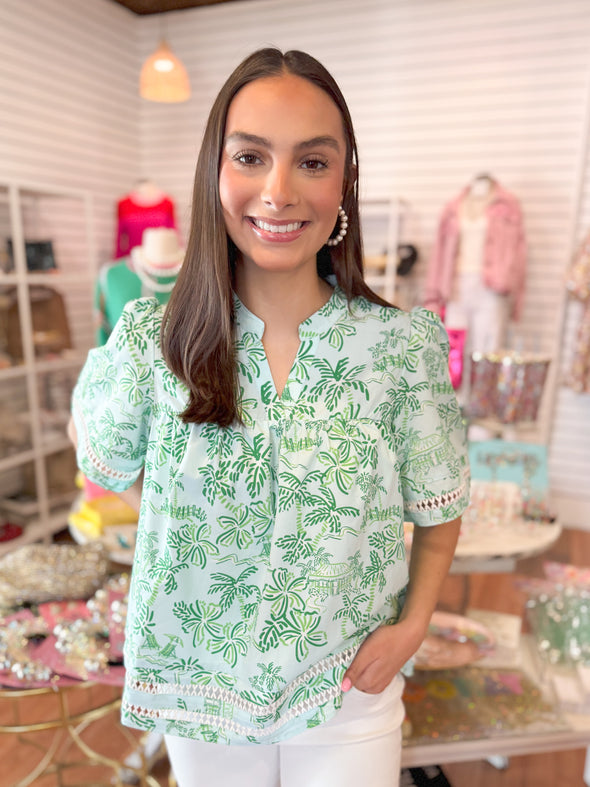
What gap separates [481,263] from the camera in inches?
159

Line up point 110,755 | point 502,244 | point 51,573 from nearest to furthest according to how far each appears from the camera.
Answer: point 51,573 < point 110,755 < point 502,244

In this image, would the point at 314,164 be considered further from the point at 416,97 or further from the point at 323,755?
the point at 416,97

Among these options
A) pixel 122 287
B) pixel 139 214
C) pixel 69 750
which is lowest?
pixel 69 750

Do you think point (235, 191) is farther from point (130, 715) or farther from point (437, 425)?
point (130, 715)

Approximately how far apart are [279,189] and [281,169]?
0.03 metres

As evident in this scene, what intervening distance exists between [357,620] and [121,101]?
5.01 m

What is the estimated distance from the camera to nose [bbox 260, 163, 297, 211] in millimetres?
825

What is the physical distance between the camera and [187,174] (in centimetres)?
509

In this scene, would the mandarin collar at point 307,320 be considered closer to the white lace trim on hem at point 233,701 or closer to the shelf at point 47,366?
the white lace trim on hem at point 233,701

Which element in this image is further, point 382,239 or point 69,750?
point 382,239

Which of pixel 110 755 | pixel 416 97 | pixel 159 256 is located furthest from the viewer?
pixel 416 97

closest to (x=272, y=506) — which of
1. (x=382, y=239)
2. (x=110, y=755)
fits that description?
(x=110, y=755)

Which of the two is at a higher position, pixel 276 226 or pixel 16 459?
pixel 276 226

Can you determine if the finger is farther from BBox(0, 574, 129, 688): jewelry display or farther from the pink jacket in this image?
the pink jacket
